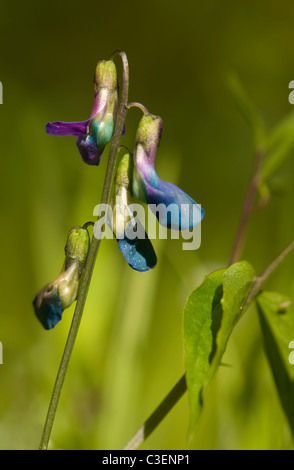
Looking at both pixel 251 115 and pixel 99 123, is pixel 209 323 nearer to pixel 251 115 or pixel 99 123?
pixel 99 123

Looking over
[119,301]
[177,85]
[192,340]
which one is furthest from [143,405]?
[177,85]

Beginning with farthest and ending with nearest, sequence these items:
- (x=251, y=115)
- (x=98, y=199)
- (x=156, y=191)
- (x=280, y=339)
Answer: (x=98, y=199) → (x=251, y=115) → (x=280, y=339) → (x=156, y=191)

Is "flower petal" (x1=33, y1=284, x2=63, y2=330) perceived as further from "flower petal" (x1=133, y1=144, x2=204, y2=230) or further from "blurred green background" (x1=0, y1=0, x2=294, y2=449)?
"blurred green background" (x1=0, y1=0, x2=294, y2=449)

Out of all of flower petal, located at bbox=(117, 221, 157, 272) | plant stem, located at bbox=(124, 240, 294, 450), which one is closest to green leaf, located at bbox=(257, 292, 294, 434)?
plant stem, located at bbox=(124, 240, 294, 450)

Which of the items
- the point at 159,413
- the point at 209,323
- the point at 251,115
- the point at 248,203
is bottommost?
the point at 159,413

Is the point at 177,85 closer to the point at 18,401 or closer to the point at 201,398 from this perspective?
the point at 18,401

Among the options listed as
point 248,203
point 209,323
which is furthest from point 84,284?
point 248,203
